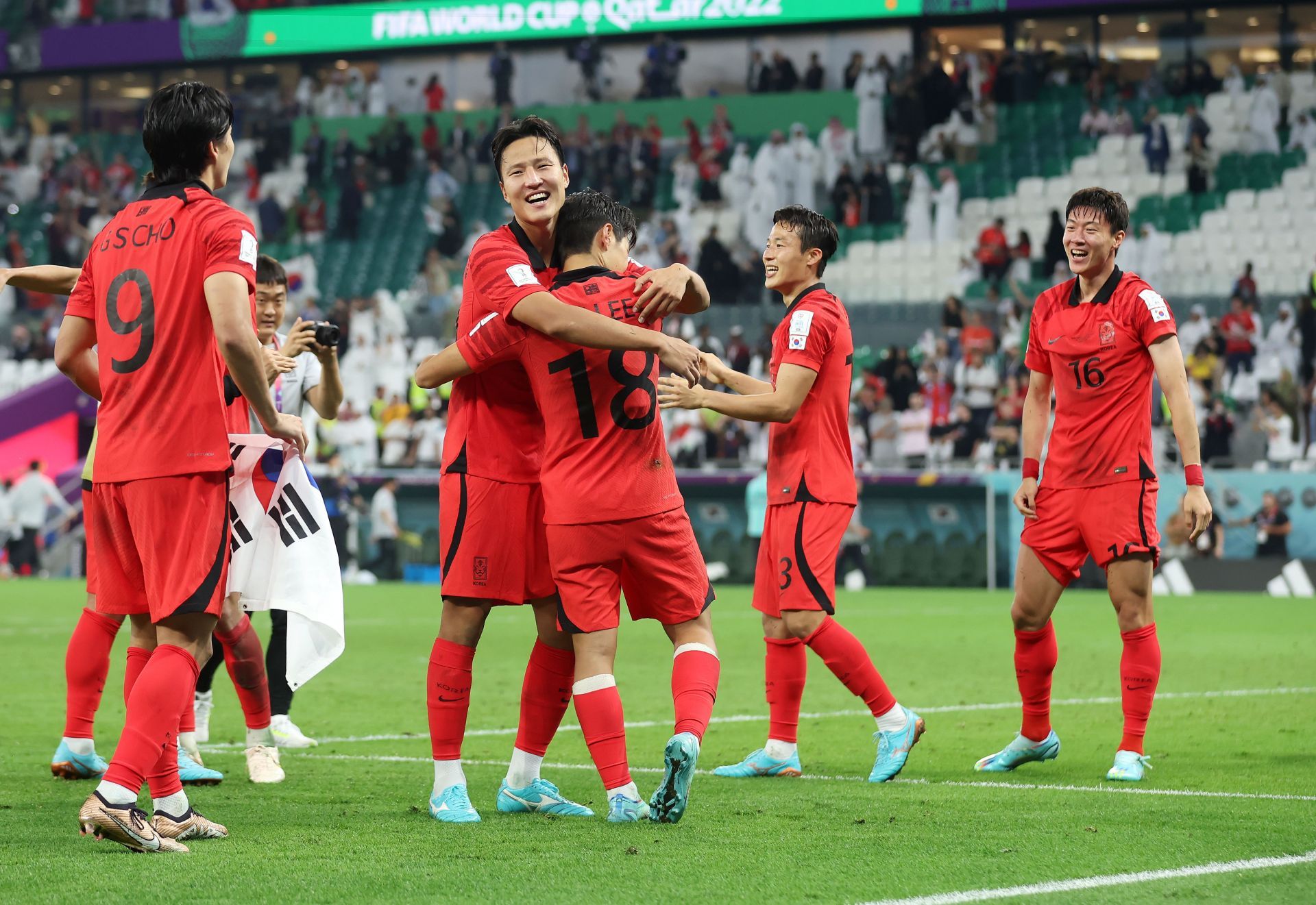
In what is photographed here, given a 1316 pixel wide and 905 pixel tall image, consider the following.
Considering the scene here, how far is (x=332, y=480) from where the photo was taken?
73.0 ft

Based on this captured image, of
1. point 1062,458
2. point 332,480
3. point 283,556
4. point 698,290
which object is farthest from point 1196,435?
point 332,480

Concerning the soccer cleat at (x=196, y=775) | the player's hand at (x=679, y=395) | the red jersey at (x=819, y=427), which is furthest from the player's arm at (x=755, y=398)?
the soccer cleat at (x=196, y=775)

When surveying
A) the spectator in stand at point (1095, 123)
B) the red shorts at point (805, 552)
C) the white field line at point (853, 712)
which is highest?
the spectator in stand at point (1095, 123)

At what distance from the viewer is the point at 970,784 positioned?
241 inches

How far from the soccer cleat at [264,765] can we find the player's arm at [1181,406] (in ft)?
11.8

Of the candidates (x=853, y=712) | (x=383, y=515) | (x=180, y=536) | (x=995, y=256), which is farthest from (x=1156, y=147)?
(x=180, y=536)

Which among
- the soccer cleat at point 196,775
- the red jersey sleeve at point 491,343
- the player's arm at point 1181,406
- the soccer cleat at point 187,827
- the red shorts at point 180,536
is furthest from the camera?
the player's arm at point 1181,406

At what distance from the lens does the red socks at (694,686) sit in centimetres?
504

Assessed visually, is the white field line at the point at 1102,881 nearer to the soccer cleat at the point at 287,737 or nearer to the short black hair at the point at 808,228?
the short black hair at the point at 808,228

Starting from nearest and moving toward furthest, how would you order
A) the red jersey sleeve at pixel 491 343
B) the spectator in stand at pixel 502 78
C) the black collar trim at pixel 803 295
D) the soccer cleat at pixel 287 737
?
1. the red jersey sleeve at pixel 491 343
2. the black collar trim at pixel 803 295
3. the soccer cleat at pixel 287 737
4. the spectator in stand at pixel 502 78

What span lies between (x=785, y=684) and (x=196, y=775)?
230 cm

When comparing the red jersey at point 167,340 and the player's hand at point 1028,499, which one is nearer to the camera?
the red jersey at point 167,340

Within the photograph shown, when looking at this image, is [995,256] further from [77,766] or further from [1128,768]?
[77,766]

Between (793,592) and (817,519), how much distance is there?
1.00 feet
